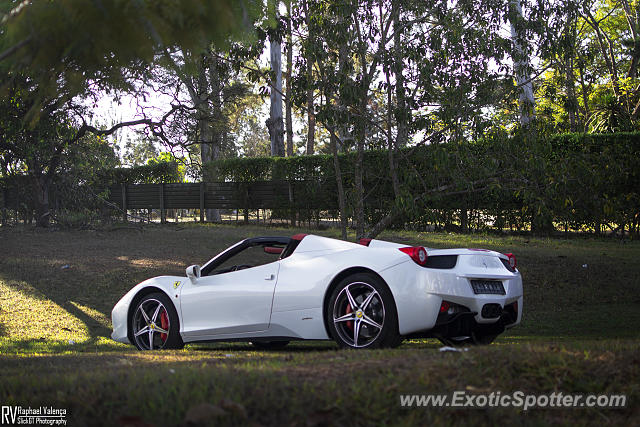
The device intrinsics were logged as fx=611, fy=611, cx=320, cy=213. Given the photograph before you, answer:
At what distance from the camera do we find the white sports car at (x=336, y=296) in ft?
18.4

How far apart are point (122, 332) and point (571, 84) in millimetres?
10499

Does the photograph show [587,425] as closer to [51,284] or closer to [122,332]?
[122,332]

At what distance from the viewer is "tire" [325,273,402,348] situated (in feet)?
18.5

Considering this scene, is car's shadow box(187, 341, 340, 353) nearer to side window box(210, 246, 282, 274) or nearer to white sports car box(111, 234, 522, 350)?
white sports car box(111, 234, 522, 350)

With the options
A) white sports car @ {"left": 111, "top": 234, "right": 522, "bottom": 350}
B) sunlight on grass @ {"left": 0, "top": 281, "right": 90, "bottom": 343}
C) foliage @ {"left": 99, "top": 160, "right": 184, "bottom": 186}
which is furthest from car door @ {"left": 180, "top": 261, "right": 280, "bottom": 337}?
foliage @ {"left": 99, "top": 160, "right": 184, "bottom": 186}

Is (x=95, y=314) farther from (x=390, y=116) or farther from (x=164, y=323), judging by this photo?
(x=390, y=116)

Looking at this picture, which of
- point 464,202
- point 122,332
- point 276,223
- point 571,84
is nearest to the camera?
point 122,332

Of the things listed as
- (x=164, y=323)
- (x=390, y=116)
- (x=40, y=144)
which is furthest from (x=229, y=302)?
(x=40, y=144)

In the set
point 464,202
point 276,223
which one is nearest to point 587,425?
point 464,202

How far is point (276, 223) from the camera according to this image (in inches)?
926

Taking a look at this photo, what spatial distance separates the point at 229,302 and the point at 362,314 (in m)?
1.60

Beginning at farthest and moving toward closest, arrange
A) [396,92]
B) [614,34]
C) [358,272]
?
1. [614,34]
2. [396,92]
3. [358,272]

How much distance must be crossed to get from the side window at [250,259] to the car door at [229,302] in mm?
131

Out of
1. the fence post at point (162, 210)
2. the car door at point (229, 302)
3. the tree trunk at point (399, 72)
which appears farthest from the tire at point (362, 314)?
the fence post at point (162, 210)
